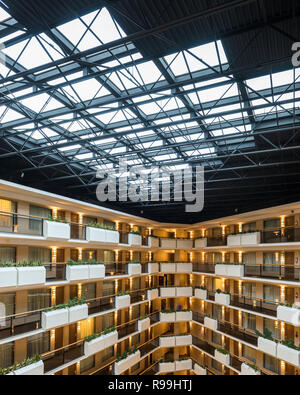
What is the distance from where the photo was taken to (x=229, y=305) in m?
23.9

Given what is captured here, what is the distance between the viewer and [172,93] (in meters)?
12.7

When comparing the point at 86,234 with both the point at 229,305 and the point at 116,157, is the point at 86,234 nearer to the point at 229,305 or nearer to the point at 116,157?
the point at 116,157

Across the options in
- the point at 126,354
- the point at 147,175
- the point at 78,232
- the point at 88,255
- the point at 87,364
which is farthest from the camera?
the point at 88,255

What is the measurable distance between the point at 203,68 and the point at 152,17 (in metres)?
3.46

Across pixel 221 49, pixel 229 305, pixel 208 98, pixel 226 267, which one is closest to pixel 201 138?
pixel 208 98

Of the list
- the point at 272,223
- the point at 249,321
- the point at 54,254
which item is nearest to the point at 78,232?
the point at 54,254

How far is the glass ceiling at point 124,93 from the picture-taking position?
34.4 ft

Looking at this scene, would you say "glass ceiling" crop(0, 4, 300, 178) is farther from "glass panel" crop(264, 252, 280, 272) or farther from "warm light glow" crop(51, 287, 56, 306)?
"glass panel" crop(264, 252, 280, 272)

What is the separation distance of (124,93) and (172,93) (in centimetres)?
230

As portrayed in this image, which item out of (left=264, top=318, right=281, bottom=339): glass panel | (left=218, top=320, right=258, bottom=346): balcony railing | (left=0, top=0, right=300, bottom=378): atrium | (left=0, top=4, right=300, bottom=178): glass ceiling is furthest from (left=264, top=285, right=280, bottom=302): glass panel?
(left=0, top=4, right=300, bottom=178): glass ceiling

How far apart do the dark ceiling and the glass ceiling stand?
73 millimetres

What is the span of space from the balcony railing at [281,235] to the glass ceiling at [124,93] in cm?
647

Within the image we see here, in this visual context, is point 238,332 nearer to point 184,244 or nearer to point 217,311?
point 217,311

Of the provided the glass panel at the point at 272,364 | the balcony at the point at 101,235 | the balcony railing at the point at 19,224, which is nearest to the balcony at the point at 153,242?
the balcony at the point at 101,235
